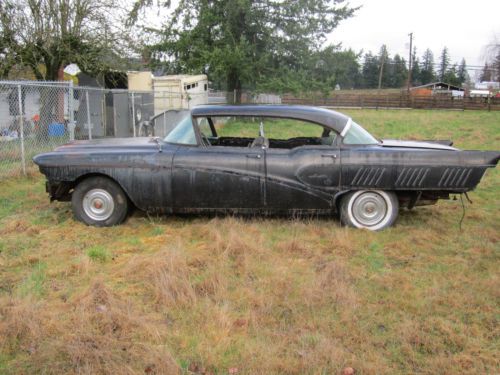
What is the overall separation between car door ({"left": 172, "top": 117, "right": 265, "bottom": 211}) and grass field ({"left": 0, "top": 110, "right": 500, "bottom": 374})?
0.30m

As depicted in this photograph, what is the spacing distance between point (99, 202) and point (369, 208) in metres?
3.14

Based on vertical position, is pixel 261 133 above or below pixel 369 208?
above

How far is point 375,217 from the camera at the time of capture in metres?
5.38

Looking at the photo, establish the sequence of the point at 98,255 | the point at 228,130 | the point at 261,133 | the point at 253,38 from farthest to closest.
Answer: the point at 253,38
the point at 228,130
the point at 261,133
the point at 98,255

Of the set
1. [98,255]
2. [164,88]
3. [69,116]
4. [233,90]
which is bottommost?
[98,255]

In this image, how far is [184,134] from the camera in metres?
5.53

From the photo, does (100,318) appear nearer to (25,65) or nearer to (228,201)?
(228,201)

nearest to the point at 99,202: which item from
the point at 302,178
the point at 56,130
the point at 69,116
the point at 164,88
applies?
the point at 302,178

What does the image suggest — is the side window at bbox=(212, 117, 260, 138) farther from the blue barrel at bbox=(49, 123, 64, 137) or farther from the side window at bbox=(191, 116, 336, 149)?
the blue barrel at bbox=(49, 123, 64, 137)

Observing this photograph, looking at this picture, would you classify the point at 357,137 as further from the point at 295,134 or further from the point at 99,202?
the point at 99,202

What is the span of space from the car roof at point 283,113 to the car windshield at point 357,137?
10cm

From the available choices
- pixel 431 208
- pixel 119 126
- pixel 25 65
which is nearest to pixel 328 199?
pixel 431 208

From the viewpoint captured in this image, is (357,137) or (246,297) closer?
(246,297)

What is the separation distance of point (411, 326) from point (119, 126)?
39.5 feet
